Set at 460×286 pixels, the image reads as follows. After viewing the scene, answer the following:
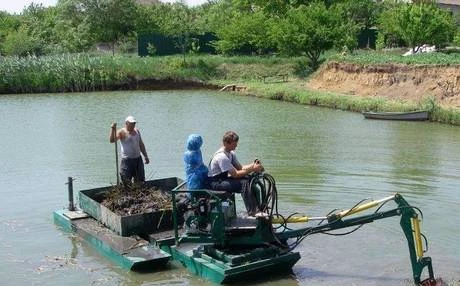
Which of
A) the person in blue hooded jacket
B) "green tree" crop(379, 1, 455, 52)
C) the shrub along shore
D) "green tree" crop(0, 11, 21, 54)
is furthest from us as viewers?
"green tree" crop(0, 11, 21, 54)

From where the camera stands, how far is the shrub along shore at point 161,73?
3959 centimetres

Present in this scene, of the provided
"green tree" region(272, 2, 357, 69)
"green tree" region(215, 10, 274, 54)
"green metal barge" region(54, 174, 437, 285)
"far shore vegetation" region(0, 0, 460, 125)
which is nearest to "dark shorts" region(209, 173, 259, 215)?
"green metal barge" region(54, 174, 437, 285)

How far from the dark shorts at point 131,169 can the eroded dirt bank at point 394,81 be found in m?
20.4

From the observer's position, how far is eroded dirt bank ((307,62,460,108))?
1221 inches

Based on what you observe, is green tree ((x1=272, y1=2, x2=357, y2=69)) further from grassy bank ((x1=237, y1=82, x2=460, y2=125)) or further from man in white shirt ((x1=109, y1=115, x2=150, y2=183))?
man in white shirt ((x1=109, y1=115, x2=150, y2=183))

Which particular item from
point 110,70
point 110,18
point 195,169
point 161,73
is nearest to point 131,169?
point 195,169

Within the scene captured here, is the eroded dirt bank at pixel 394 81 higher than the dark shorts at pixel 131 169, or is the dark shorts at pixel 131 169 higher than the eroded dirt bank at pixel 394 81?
the eroded dirt bank at pixel 394 81

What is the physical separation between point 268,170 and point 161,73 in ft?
96.9

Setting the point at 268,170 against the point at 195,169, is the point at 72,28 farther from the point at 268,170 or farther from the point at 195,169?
the point at 195,169

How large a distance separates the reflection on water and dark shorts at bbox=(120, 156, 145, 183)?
5.15ft

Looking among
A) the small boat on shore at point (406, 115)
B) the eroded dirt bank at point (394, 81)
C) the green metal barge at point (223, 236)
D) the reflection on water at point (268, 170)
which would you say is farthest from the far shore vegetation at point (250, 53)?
the green metal barge at point (223, 236)

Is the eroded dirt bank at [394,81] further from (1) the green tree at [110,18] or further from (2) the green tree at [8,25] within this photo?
(2) the green tree at [8,25]

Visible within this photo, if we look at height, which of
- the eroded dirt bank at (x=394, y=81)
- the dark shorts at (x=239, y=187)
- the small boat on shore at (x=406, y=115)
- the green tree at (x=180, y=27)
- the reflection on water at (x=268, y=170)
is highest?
the green tree at (x=180, y=27)

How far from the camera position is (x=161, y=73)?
151 feet
